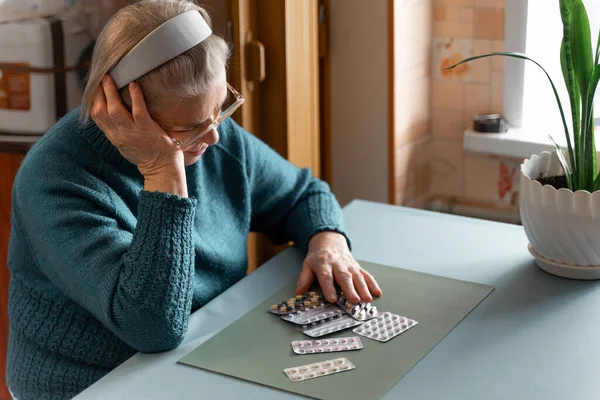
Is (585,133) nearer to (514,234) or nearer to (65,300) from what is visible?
(514,234)

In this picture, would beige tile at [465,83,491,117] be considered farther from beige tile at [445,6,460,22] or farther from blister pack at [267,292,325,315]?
blister pack at [267,292,325,315]

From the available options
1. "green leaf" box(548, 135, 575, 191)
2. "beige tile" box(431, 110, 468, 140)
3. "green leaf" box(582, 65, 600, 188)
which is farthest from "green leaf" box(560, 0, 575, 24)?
"beige tile" box(431, 110, 468, 140)

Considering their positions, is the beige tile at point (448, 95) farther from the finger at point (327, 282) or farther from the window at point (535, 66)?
the finger at point (327, 282)

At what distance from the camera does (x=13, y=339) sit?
1748 mm

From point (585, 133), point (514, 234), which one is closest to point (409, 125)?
point (514, 234)

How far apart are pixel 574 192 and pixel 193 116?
2.48 feet

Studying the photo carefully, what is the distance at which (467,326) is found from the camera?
156 centimetres

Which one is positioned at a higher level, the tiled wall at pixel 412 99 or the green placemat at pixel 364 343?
the tiled wall at pixel 412 99

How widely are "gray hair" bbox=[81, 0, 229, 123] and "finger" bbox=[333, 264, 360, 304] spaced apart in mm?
458

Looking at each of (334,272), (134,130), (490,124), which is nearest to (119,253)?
(134,130)

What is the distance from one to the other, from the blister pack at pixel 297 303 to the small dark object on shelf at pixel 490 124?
3.51ft

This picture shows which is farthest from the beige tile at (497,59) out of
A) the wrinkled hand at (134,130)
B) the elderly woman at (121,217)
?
the wrinkled hand at (134,130)

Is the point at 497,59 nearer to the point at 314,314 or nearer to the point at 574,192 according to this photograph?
the point at 574,192

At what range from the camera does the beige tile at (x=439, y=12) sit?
259 cm
